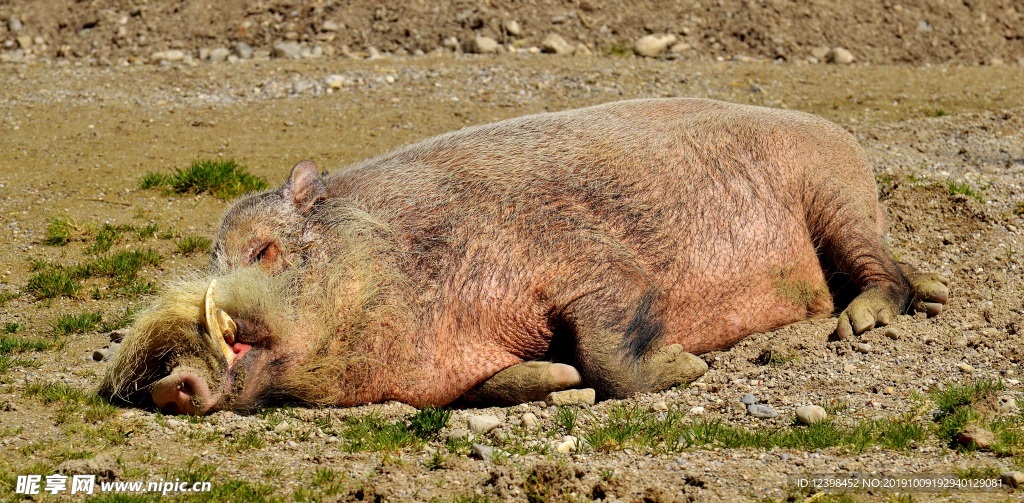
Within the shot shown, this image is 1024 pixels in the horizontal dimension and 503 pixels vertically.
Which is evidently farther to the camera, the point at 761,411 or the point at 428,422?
the point at 761,411

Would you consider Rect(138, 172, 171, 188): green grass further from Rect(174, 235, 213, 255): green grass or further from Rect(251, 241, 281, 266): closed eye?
Rect(251, 241, 281, 266): closed eye

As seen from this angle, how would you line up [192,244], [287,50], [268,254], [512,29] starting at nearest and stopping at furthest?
[268,254] < [192,244] < [287,50] < [512,29]

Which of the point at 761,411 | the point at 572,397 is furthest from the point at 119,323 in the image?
the point at 761,411

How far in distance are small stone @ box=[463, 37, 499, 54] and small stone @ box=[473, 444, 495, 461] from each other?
8.86 metres

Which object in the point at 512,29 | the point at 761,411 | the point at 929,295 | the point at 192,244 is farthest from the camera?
the point at 512,29

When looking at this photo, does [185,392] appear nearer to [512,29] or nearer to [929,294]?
[929,294]

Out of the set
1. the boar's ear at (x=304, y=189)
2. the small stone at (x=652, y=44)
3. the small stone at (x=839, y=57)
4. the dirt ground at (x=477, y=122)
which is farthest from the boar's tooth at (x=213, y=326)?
the small stone at (x=839, y=57)

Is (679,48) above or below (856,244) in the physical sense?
below

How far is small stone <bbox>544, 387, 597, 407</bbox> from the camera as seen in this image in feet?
15.6

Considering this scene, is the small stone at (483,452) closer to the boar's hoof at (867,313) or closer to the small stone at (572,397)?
the small stone at (572,397)

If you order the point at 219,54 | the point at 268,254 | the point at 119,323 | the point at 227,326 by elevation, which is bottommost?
the point at 119,323

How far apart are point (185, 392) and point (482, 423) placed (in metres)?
1.32

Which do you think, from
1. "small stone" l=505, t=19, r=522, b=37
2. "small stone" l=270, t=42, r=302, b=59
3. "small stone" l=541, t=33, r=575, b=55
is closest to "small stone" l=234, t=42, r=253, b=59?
"small stone" l=270, t=42, r=302, b=59

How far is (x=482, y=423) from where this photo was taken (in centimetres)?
448
